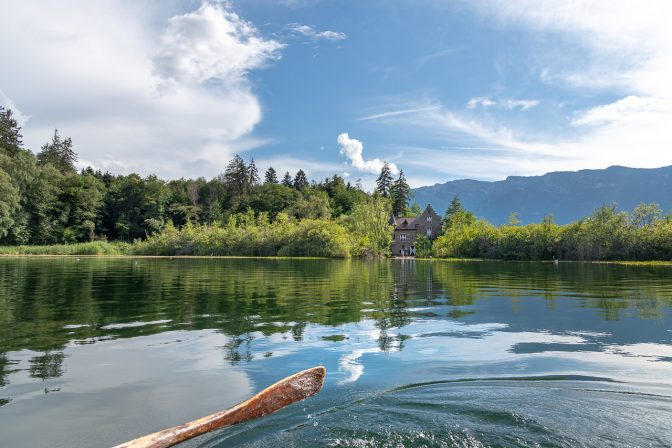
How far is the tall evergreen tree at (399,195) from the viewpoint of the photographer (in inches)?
4321

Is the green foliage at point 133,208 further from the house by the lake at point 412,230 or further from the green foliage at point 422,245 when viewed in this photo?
the green foliage at point 422,245

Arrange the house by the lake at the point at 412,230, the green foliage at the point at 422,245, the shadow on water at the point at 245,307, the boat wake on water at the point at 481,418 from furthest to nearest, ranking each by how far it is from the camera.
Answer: the house by the lake at the point at 412,230
the green foliage at the point at 422,245
the shadow on water at the point at 245,307
the boat wake on water at the point at 481,418

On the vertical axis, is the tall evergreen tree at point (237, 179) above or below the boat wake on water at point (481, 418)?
above

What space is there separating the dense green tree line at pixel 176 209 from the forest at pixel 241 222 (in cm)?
22

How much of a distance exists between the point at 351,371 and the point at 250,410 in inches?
102

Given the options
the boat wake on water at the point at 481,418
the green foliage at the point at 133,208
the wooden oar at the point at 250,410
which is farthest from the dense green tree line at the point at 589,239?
the green foliage at the point at 133,208

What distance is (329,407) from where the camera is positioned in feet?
20.0

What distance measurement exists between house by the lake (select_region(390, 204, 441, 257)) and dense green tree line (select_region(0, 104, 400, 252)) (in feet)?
18.6

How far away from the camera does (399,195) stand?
111 meters

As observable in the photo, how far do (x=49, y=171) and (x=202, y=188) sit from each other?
112 ft

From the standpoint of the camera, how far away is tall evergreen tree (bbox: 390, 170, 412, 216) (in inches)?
4321

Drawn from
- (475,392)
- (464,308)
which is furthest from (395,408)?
(464,308)

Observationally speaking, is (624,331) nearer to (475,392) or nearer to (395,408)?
(475,392)

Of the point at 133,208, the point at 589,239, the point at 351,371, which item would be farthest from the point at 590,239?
the point at 133,208
